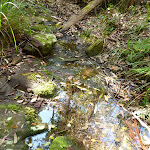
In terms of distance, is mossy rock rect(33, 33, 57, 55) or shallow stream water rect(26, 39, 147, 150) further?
mossy rock rect(33, 33, 57, 55)

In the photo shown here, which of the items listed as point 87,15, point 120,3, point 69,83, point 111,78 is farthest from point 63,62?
point 120,3

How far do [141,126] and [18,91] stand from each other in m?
2.39

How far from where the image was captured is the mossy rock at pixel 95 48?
377cm

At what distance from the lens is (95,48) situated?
149 inches

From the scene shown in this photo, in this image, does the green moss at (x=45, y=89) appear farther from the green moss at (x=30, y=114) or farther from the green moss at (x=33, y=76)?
the green moss at (x=30, y=114)

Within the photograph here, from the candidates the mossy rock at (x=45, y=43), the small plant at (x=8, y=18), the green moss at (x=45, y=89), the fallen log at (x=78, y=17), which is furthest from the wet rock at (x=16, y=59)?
the fallen log at (x=78, y=17)

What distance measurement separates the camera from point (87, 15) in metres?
5.53

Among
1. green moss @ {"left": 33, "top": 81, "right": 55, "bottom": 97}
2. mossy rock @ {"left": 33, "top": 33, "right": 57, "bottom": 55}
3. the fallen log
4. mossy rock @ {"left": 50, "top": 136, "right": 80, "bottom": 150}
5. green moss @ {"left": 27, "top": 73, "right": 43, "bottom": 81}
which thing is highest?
the fallen log

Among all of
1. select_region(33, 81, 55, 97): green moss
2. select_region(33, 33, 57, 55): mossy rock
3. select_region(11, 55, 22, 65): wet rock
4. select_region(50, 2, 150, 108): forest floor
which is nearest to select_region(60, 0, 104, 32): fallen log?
select_region(50, 2, 150, 108): forest floor

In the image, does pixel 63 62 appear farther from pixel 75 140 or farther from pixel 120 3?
pixel 120 3

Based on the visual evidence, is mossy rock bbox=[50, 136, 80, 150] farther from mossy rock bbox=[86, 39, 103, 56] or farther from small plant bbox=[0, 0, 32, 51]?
mossy rock bbox=[86, 39, 103, 56]

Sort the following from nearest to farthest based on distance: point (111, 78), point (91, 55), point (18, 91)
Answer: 1. point (18, 91)
2. point (111, 78)
3. point (91, 55)

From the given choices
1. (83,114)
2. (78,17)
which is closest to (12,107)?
(83,114)

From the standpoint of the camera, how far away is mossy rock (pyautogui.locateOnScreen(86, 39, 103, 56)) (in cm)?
377
